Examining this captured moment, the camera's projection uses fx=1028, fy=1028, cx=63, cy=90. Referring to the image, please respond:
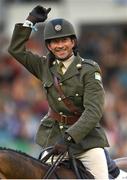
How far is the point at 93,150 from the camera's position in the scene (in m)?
10.7

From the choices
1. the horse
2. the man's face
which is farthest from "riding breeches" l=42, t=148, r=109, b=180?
the man's face

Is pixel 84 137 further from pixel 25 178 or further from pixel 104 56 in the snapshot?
pixel 104 56

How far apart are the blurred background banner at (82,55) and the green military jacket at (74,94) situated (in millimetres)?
8227

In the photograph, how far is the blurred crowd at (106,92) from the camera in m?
19.7

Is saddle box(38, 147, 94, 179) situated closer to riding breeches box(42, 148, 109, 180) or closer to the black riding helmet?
riding breeches box(42, 148, 109, 180)

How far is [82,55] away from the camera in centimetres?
2570

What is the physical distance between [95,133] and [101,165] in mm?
340

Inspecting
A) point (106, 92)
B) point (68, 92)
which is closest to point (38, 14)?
point (68, 92)

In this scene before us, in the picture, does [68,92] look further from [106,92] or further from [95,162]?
[106,92]

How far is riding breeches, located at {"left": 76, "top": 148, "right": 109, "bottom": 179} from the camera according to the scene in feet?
34.8

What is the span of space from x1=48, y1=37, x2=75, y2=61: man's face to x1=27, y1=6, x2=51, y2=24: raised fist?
364 mm

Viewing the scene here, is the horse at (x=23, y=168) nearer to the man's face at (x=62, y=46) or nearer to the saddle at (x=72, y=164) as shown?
the saddle at (x=72, y=164)

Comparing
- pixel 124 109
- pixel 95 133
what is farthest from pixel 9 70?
pixel 95 133

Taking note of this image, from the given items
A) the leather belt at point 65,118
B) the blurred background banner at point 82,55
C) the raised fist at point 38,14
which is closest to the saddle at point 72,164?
the leather belt at point 65,118
